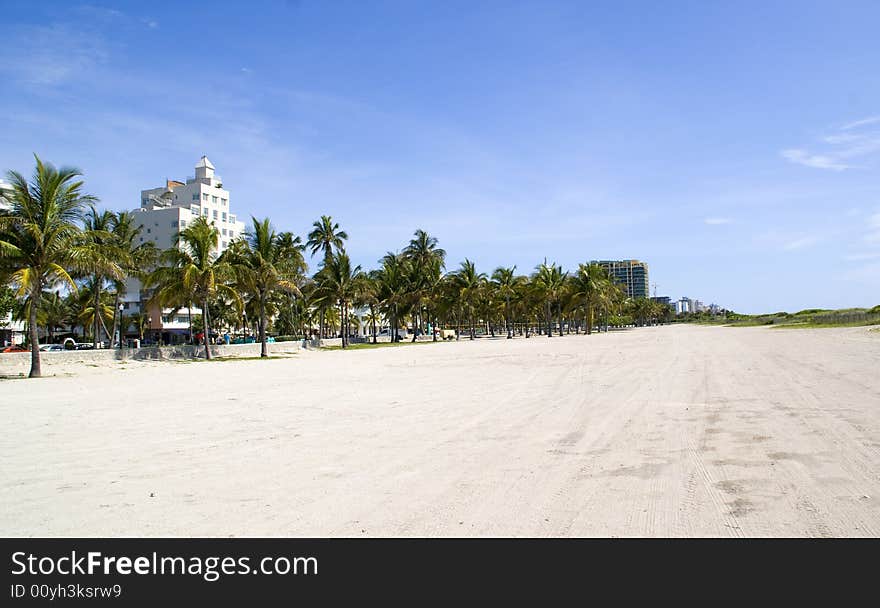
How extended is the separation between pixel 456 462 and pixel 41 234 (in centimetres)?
2141

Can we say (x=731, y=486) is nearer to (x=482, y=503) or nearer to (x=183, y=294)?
(x=482, y=503)

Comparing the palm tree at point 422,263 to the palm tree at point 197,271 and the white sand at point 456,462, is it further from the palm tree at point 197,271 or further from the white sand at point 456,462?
the white sand at point 456,462

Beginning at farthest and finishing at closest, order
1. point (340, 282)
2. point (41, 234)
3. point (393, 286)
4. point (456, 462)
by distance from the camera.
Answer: point (393, 286) → point (340, 282) → point (41, 234) → point (456, 462)

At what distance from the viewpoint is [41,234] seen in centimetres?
2212

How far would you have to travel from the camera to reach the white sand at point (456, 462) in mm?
5074

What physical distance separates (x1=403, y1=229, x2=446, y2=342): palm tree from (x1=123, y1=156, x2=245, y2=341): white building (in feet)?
75.4

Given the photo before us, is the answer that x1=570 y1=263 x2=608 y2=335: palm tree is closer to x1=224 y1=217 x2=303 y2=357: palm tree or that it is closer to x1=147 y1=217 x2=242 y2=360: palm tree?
x1=224 y1=217 x2=303 y2=357: palm tree

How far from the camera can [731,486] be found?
5895 mm

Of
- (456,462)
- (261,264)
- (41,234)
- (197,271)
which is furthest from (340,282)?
(456,462)

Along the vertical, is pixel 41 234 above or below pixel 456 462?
above

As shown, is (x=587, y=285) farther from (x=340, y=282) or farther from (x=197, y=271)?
(x=197, y=271)

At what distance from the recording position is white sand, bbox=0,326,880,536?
507cm

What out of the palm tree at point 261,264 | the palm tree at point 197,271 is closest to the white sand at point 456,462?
the palm tree at point 197,271
